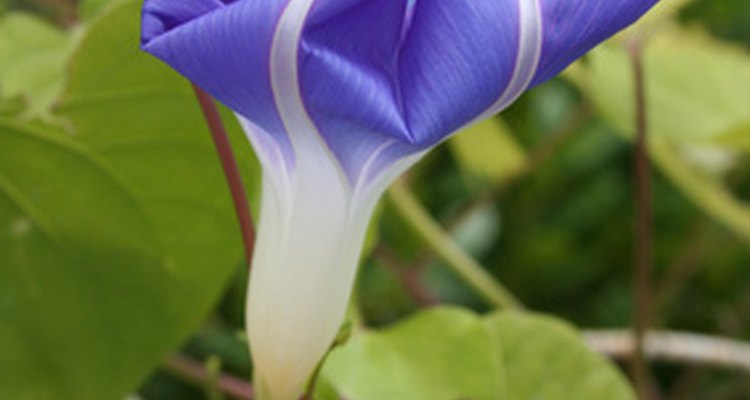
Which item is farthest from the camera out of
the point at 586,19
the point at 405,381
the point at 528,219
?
the point at 528,219

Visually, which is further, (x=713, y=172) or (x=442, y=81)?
(x=713, y=172)

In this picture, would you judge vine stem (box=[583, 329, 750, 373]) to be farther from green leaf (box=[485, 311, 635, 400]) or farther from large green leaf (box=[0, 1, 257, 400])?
large green leaf (box=[0, 1, 257, 400])

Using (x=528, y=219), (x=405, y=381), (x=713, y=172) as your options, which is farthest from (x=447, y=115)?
(x=528, y=219)

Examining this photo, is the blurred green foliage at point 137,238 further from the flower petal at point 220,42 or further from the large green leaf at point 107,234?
the flower petal at point 220,42

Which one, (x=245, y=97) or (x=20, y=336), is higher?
(x=245, y=97)

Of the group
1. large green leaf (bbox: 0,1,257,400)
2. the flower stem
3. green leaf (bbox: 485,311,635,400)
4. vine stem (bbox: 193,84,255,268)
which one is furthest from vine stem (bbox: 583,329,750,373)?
vine stem (bbox: 193,84,255,268)

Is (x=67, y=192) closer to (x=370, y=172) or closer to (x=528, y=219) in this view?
(x=370, y=172)

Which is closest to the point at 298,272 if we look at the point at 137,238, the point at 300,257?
the point at 300,257
